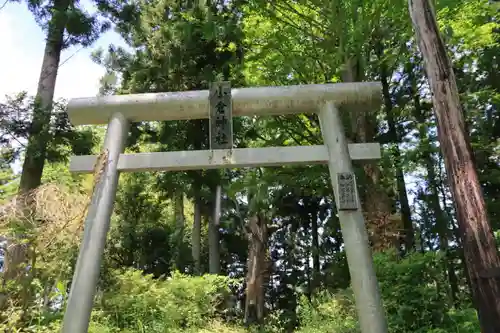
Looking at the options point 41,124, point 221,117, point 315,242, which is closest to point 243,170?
point 315,242

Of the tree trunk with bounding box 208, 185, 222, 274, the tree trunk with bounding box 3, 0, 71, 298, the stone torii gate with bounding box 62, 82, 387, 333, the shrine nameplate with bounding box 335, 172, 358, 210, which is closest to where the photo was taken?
the stone torii gate with bounding box 62, 82, 387, 333

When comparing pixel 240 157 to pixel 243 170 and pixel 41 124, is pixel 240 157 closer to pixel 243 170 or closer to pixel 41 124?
pixel 41 124

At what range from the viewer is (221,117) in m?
4.70

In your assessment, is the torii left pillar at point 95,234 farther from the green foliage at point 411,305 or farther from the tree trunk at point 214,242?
the tree trunk at point 214,242

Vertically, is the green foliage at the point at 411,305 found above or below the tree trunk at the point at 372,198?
below

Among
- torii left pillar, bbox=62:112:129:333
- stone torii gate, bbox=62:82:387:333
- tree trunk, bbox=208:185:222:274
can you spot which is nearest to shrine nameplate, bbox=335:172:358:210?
stone torii gate, bbox=62:82:387:333

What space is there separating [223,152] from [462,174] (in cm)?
245

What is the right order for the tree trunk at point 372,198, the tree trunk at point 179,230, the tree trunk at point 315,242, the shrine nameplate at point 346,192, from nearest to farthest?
the shrine nameplate at point 346,192, the tree trunk at point 372,198, the tree trunk at point 179,230, the tree trunk at point 315,242

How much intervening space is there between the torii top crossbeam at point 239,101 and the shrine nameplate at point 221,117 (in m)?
0.08

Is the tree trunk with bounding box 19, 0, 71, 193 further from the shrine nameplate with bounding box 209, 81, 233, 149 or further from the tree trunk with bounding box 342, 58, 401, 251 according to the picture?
the tree trunk with bounding box 342, 58, 401, 251

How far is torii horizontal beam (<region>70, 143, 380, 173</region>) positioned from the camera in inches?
177

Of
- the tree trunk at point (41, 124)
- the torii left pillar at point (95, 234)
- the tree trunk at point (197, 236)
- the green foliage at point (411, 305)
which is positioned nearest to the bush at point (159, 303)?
the tree trunk at point (41, 124)

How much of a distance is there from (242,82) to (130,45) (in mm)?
3753

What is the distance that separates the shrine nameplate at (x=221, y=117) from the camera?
462cm
